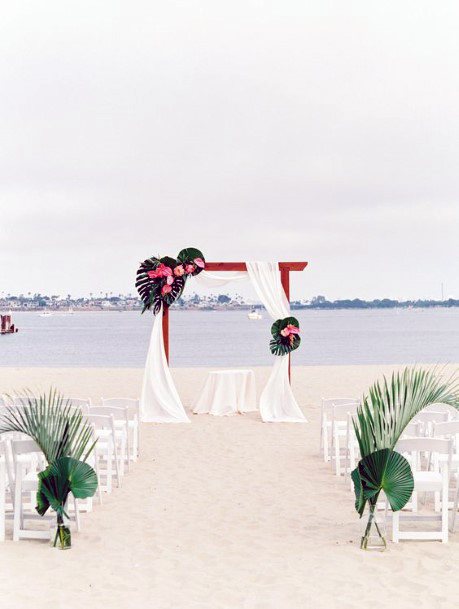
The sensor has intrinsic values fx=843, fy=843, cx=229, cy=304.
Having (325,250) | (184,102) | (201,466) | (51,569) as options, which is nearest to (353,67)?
(184,102)

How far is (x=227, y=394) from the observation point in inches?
567

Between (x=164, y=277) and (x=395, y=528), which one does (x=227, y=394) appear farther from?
(x=395, y=528)

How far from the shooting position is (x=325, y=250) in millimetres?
70250

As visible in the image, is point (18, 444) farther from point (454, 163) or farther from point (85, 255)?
point (85, 255)

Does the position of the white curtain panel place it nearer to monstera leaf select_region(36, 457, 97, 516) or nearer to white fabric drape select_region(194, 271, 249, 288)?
white fabric drape select_region(194, 271, 249, 288)

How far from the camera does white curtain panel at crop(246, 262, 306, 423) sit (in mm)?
13656

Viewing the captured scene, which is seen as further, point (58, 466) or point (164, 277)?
point (164, 277)

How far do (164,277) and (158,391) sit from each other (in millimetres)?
1850

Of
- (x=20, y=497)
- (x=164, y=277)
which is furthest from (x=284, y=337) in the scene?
(x=20, y=497)

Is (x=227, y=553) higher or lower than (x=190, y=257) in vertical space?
lower

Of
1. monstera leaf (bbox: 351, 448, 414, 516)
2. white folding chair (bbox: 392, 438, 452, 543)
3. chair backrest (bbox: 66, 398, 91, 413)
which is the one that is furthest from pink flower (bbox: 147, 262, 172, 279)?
monstera leaf (bbox: 351, 448, 414, 516)

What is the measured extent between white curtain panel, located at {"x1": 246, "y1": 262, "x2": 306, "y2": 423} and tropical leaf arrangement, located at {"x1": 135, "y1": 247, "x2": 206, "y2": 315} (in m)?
→ 1.03

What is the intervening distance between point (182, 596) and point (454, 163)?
37.1 m

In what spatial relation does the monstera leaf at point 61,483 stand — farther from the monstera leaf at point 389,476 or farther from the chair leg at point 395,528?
the chair leg at point 395,528
